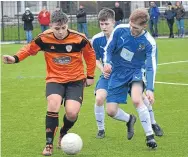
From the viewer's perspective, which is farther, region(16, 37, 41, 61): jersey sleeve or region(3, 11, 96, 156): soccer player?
region(16, 37, 41, 61): jersey sleeve

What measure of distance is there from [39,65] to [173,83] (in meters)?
6.76

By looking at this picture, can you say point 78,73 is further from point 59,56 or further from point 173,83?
point 173,83

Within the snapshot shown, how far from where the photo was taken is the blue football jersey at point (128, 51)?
8508mm

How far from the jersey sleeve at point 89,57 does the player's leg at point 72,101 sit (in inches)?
10.4

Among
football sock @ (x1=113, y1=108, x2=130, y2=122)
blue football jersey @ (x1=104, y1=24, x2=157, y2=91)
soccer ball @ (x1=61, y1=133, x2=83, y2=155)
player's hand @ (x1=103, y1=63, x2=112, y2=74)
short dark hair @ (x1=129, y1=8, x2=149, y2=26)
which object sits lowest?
soccer ball @ (x1=61, y1=133, x2=83, y2=155)

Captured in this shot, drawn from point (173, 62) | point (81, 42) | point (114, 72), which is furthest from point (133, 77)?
point (173, 62)

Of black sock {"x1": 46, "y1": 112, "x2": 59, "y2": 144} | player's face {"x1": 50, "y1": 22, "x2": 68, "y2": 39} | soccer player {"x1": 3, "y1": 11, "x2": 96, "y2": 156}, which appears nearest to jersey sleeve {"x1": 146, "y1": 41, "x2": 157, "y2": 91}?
Answer: soccer player {"x1": 3, "y1": 11, "x2": 96, "y2": 156}

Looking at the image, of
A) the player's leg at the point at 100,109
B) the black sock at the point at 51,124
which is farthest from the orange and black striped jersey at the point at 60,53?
the player's leg at the point at 100,109

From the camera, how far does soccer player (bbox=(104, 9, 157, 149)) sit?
329 inches

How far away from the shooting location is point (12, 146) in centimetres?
876

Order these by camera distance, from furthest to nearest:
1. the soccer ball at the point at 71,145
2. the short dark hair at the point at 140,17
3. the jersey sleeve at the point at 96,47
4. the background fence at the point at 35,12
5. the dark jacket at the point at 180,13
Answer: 1. the background fence at the point at 35,12
2. the dark jacket at the point at 180,13
3. the jersey sleeve at the point at 96,47
4. the short dark hair at the point at 140,17
5. the soccer ball at the point at 71,145

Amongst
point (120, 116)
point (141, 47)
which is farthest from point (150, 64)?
point (120, 116)

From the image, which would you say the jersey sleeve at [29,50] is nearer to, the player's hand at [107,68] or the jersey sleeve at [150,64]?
the player's hand at [107,68]

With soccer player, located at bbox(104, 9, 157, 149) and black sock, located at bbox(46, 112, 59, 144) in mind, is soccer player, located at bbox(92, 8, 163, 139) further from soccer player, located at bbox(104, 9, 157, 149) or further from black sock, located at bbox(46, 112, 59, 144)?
black sock, located at bbox(46, 112, 59, 144)
